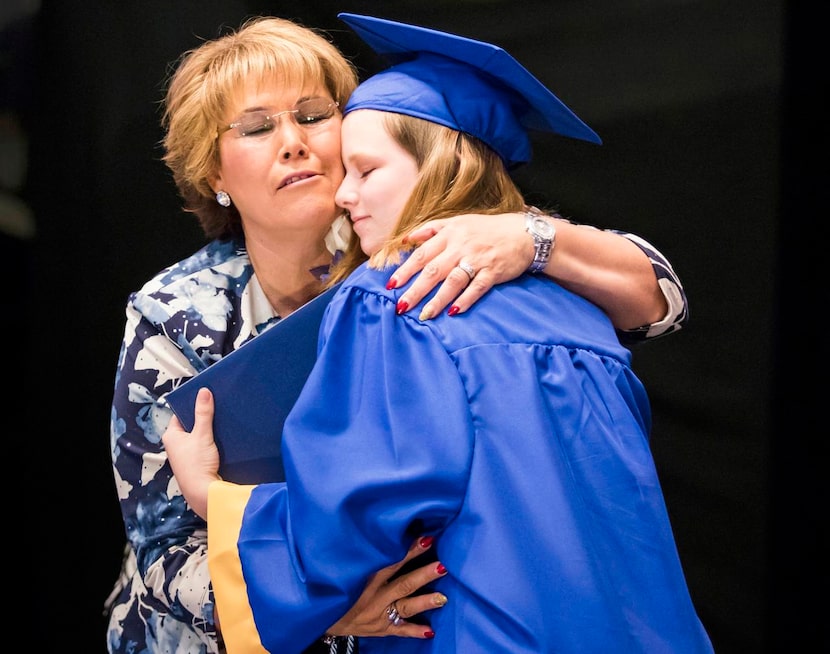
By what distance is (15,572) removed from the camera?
2.53m

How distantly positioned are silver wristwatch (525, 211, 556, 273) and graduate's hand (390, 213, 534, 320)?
1cm

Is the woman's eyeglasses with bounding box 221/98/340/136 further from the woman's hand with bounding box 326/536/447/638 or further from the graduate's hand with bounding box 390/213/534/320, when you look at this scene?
the woman's hand with bounding box 326/536/447/638

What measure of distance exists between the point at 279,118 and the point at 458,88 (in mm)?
558

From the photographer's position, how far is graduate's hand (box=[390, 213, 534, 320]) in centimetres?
146

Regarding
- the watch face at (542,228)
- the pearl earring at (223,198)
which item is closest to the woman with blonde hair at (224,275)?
the pearl earring at (223,198)

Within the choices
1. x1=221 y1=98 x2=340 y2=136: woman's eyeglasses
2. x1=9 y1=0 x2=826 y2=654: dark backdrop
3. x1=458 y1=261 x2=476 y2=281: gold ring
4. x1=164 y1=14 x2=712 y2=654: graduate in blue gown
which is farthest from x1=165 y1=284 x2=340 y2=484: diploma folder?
x1=9 y1=0 x2=826 y2=654: dark backdrop

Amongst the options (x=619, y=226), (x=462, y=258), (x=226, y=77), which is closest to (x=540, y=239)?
(x=462, y=258)

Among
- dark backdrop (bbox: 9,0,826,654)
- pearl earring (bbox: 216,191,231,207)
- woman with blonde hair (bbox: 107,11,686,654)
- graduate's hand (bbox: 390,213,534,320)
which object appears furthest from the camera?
dark backdrop (bbox: 9,0,826,654)

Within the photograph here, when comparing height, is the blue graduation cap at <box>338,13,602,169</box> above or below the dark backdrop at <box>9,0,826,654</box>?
above

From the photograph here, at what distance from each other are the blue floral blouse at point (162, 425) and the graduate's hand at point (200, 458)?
0.30 metres

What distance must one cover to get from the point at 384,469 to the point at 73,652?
1.69 metres

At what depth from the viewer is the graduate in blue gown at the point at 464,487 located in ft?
4.39

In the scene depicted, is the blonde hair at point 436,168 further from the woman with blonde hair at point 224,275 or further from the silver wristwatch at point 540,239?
the woman with blonde hair at point 224,275

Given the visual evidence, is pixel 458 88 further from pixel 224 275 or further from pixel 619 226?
pixel 619 226
